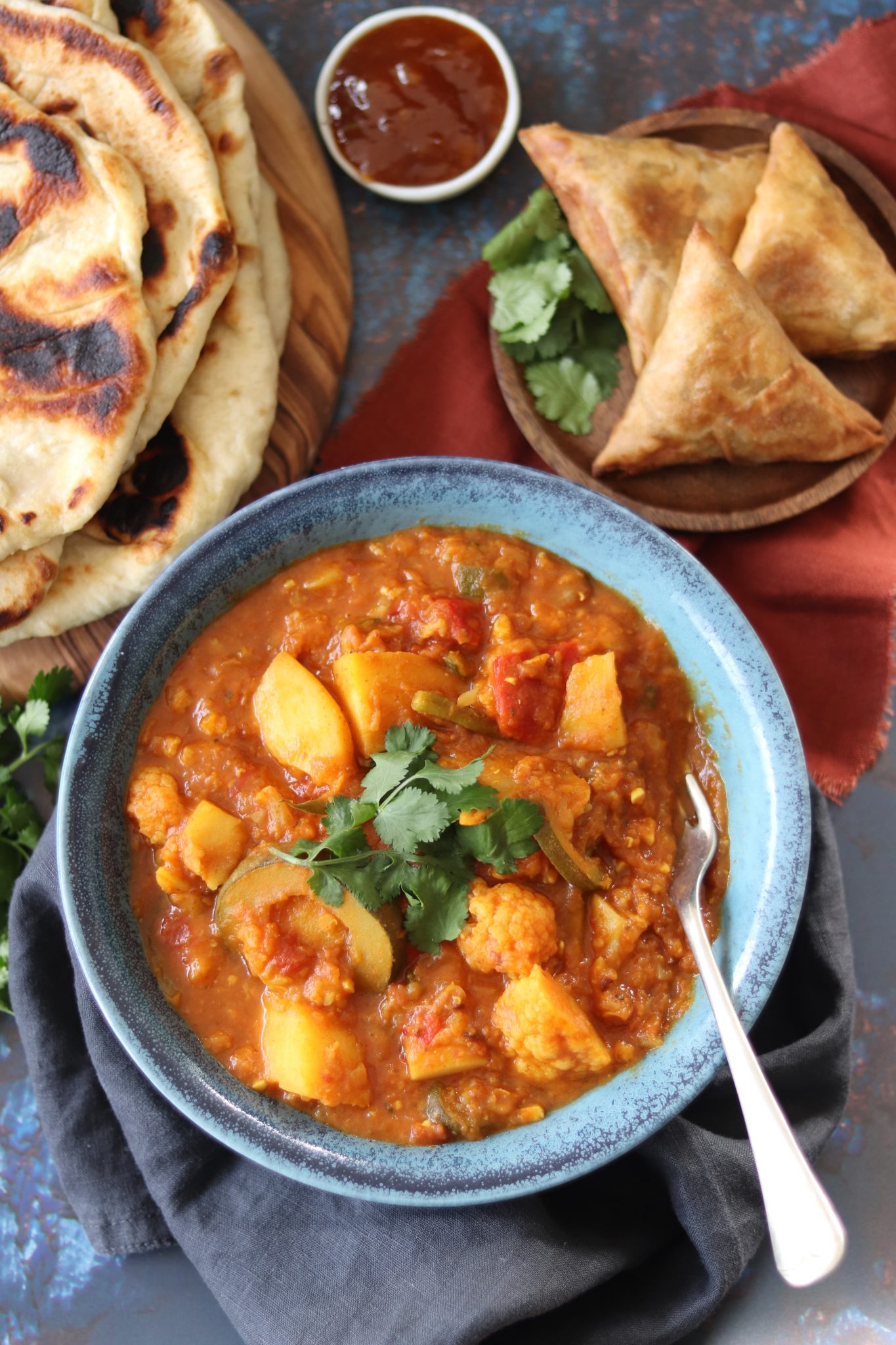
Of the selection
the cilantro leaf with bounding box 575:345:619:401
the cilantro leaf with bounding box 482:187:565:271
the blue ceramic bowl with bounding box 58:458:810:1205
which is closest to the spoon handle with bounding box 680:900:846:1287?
the blue ceramic bowl with bounding box 58:458:810:1205

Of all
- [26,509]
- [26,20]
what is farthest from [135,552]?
[26,20]

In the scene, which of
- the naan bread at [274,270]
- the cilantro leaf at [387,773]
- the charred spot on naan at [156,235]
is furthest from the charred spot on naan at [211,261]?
the cilantro leaf at [387,773]

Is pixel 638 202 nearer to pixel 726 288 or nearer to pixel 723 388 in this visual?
pixel 726 288

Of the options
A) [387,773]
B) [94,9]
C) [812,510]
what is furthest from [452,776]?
[94,9]

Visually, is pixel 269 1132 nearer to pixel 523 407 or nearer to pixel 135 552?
pixel 135 552

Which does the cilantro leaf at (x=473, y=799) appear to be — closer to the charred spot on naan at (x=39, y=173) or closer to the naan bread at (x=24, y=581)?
the naan bread at (x=24, y=581)
